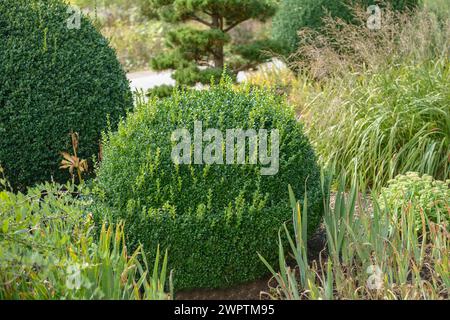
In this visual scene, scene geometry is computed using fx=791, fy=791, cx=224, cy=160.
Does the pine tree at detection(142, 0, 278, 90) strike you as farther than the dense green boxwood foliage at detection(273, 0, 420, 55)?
No

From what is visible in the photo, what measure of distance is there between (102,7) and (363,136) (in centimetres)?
1202

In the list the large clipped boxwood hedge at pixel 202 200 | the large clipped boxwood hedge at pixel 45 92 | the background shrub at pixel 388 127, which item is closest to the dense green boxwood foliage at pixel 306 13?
the background shrub at pixel 388 127

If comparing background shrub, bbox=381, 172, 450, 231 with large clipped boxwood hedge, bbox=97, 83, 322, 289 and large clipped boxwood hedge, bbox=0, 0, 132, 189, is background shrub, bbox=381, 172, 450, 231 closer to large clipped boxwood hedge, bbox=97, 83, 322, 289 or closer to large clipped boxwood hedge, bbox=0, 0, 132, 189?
large clipped boxwood hedge, bbox=97, 83, 322, 289

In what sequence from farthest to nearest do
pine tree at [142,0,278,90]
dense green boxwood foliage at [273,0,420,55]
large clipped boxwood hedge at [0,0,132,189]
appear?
dense green boxwood foliage at [273,0,420,55] < pine tree at [142,0,278,90] < large clipped boxwood hedge at [0,0,132,189]

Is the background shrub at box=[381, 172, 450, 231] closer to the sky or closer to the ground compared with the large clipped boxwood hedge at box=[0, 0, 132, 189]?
closer to the ground

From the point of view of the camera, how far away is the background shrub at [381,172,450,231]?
447 cm

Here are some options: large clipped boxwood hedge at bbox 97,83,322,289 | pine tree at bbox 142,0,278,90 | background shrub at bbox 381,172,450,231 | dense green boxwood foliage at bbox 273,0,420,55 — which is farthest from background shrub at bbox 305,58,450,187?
dense green boxwood foliage at bbox 273,0,420,55

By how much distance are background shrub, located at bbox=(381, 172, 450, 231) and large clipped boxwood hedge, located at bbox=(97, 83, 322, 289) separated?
632mm

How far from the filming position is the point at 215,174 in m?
4.01

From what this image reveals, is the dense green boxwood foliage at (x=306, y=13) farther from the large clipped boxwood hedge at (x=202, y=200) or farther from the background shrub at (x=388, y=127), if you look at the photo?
the large clipped boxwood hedge at (x=202, y=200)

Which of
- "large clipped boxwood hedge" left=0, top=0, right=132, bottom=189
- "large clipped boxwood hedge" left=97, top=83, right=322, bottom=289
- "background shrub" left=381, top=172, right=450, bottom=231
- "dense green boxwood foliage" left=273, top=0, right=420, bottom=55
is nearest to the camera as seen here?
"large clipped boxwood hedge" left=97, top=83, right=322, bottom=289
